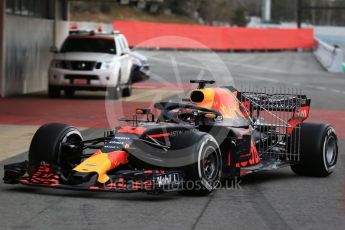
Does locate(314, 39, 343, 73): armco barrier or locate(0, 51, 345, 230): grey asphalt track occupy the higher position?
locate(0, 51, 345, 230): grey asphalt track

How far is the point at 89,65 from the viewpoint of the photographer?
23.9m

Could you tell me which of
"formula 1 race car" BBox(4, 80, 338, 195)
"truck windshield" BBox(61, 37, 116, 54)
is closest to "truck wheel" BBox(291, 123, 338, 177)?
"formula 1 race car" BBox(4, 80, 338, 195)

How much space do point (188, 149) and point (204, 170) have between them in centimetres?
29

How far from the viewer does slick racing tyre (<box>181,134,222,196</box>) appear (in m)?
8.79

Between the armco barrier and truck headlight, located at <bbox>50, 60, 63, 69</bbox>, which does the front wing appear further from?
the armco barrier

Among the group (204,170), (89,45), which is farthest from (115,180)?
(89,45)

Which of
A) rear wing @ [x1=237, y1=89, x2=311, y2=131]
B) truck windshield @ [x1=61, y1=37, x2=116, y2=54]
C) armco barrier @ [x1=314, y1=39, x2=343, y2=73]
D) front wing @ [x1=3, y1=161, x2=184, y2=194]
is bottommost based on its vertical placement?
armco barrier @ [x1=314, y1=39, x2=343, y2=73]

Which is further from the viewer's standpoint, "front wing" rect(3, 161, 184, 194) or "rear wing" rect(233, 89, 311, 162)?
"rear wing" rect(233, 89, 311, 162)

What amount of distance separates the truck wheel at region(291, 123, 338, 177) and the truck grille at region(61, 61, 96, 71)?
44.9 feet

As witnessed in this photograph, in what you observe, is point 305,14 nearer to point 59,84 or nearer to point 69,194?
point 59,84

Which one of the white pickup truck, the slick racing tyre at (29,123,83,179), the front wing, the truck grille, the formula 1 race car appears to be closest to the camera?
the front wing

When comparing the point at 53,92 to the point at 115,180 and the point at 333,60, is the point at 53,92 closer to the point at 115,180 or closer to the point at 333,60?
the point at 115,180

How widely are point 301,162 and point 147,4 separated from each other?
21.7m

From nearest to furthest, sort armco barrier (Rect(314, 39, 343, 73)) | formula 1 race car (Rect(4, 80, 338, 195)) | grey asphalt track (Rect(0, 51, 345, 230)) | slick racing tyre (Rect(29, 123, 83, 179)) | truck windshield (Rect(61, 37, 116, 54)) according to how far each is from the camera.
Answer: grey asphalt track (Rect(0, 51, 345, 230))
formula 1 race car (Rect(4, 80, 338, 195))
slick racing tyre (Rect(29, 123, 83, 179))
truck windshield (Rect(61, 37, 116, 54))
armco barrier (Rect(314, 39, 343, 73))
